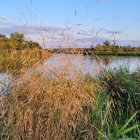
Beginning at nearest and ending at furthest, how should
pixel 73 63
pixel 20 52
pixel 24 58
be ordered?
pixel 73 63 → pixel 24 58 → pixel 20 52

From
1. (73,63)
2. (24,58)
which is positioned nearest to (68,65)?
(73,63)

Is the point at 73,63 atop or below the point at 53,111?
atop

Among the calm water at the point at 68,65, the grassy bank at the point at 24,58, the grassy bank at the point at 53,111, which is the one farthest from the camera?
the grassy bank at the point at 24,58

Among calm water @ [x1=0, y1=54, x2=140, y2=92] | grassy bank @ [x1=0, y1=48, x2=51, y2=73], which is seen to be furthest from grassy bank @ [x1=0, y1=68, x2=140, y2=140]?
grassy bank @ [x1=0, y1=48, x2=51, y2=73]

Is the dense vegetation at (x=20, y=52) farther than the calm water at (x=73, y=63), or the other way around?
the dense vegetation at (x=20, y=52)

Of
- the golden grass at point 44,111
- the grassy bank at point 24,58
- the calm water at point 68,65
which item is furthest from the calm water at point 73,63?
the golden grass at point 44,111

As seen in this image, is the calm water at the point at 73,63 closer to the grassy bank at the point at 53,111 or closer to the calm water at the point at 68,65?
the calm water at the point at 68,65

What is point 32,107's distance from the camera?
536 cm

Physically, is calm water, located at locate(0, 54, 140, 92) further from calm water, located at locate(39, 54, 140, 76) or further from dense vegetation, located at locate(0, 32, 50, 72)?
dense vegetation, located at locate(0, 32, 50, 72)

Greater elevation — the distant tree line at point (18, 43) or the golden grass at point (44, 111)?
the distant tree line at point (18, 43)

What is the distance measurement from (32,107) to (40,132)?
336mm

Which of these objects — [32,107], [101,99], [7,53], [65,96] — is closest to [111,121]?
[101,99]

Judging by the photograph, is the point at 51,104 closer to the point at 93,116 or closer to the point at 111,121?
the point at 93,116

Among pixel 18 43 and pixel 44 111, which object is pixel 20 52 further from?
pixel 44 111
